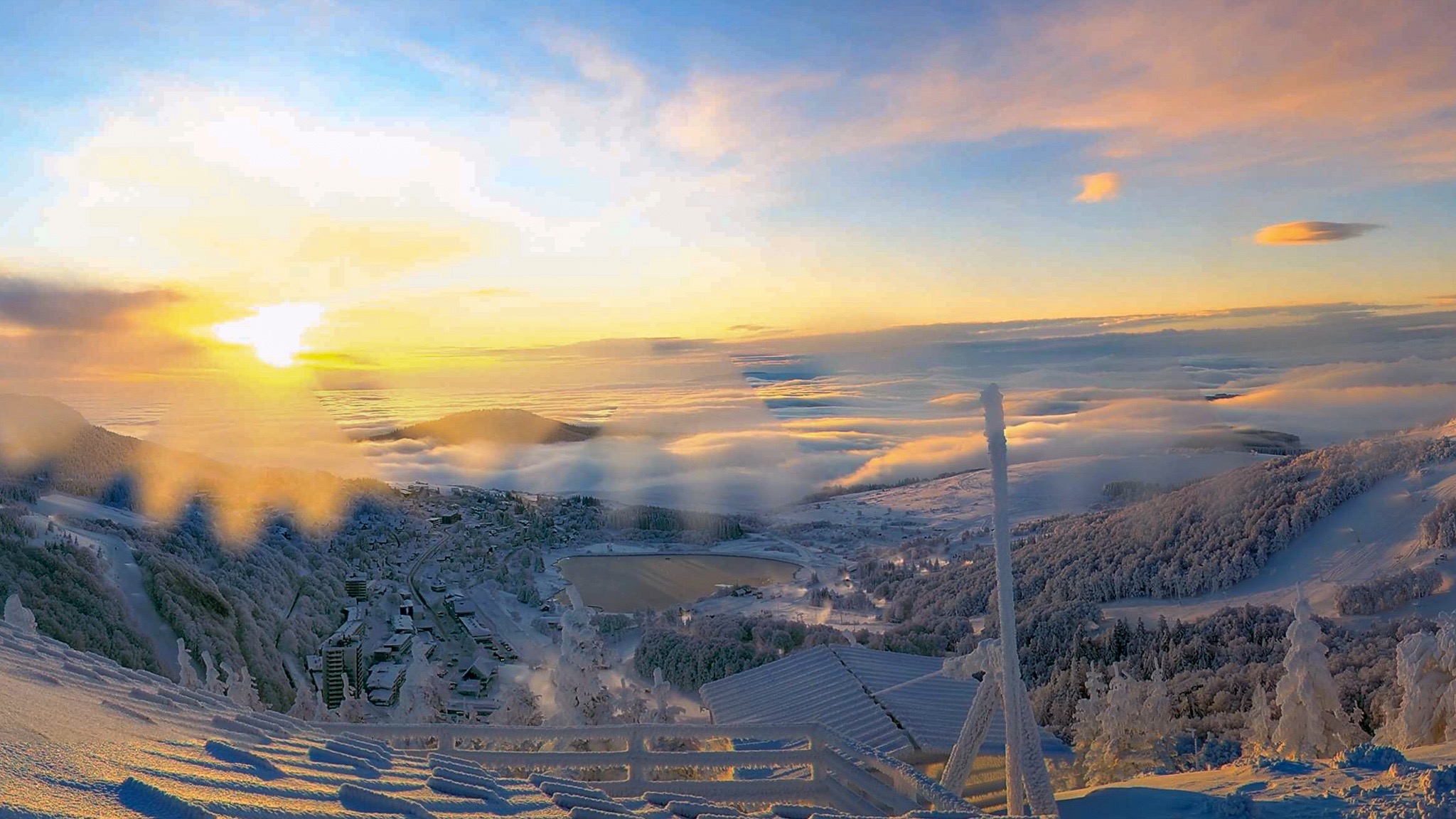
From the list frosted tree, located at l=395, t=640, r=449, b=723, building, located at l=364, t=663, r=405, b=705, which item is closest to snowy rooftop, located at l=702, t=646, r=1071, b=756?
frosted tree, located at l=395, t=640, r=449, b=723

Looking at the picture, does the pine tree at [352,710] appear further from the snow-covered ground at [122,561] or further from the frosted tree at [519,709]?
the snow-covered ground at [122,561]

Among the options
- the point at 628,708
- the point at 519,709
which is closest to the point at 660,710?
the point at 628,708

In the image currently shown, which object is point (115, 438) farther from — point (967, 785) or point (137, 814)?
point (137, 814)

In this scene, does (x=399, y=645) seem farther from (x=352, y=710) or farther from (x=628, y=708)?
(x=628, y=708)

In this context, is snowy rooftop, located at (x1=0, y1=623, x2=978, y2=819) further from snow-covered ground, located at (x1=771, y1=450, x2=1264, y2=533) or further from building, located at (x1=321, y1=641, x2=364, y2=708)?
snow-covered ground, located at (x1=771, y1=450, x2=1264, y2=533)

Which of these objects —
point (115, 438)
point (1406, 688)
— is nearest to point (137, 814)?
point (1406, 688)
